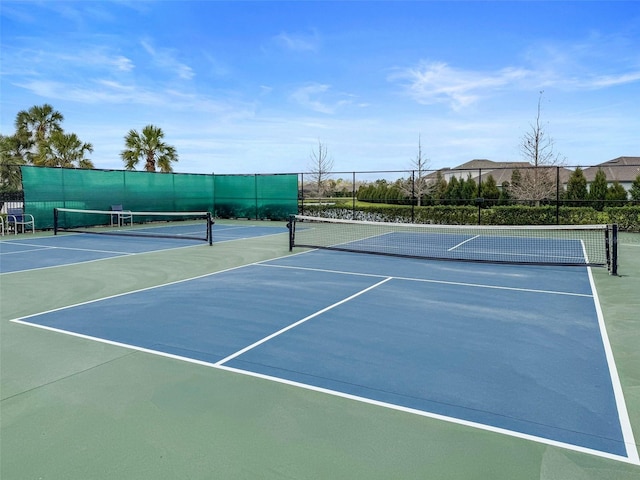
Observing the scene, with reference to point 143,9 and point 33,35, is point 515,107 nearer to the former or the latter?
point 143,9

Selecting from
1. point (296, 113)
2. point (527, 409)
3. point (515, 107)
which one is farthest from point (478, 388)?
point (515, 107)

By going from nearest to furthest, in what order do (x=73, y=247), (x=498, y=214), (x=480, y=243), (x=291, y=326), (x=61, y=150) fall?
(x=291, y=326) → (x=73, y=247) → (x=480, y=243) → (x=498, y=214) → (x=61, y=150)

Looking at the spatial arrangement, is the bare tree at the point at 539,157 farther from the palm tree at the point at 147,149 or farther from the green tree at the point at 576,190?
the palm tree at the point at 147,149

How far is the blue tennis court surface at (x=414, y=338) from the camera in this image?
10.6ft

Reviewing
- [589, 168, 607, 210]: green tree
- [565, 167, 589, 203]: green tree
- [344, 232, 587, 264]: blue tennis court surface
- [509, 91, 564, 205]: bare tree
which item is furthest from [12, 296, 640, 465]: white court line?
[509, 91, 564, 205]: bare tree

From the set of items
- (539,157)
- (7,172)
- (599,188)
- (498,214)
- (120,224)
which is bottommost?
(120,224)

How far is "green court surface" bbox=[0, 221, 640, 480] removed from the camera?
2508 millimetres

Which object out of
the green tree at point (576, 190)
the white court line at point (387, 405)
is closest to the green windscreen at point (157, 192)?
the green tree at point (576, 190)

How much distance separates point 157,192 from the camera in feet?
70.0

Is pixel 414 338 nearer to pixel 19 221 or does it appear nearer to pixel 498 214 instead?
pixel 498 214

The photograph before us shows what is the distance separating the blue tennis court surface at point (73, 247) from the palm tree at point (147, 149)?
974cm

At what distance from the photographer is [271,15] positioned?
16.3 meters

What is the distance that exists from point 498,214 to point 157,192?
1510 cm

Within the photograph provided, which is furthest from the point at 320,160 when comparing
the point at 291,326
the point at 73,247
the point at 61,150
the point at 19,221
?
the point at 291,326
